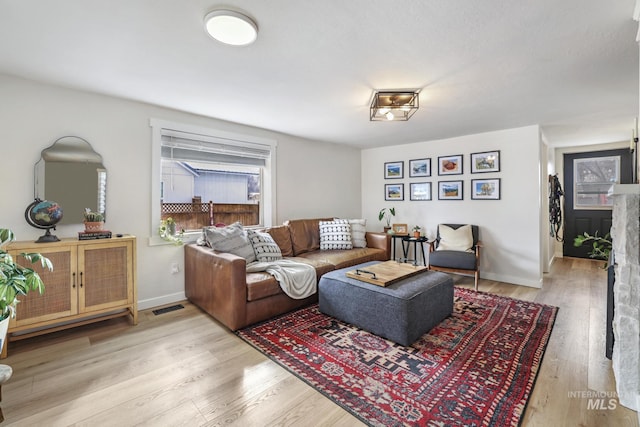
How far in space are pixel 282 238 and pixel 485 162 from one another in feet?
10.2

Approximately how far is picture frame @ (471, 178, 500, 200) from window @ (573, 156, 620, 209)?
2.66 meters

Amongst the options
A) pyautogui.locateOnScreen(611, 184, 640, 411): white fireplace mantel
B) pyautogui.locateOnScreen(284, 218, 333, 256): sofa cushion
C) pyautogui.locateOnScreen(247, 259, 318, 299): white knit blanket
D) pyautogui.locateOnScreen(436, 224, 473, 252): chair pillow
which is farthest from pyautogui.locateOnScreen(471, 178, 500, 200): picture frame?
pyautogui.locateOnScreen(247, 259, 318, 299): white knit blanket

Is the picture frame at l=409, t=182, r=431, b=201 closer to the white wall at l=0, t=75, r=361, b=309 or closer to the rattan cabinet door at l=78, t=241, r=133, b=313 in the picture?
the white wall at l=0, t=75, r=361, b=309

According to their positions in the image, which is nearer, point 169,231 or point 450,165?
point 169,231

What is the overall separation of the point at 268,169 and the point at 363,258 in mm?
1834

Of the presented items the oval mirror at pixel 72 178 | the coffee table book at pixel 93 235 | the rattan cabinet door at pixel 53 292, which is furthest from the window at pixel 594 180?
the rattan cabinet door at pixel 53 292

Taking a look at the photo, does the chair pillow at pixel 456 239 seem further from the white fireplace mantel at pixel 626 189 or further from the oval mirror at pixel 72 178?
the oval mirror at pixel 72 178

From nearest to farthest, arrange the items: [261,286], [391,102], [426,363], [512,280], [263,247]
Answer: [426,363], [261,286], [391,102], [263,247], [512,280]

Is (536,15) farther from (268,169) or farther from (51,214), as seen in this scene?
(51,214)

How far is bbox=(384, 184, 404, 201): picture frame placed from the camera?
506cm

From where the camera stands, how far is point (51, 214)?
2342 millimetres

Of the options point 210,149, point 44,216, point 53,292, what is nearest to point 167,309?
point 53,292

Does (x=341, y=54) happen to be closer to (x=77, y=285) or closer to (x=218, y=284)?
(x=218, y=284)

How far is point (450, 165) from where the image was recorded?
4484mm
